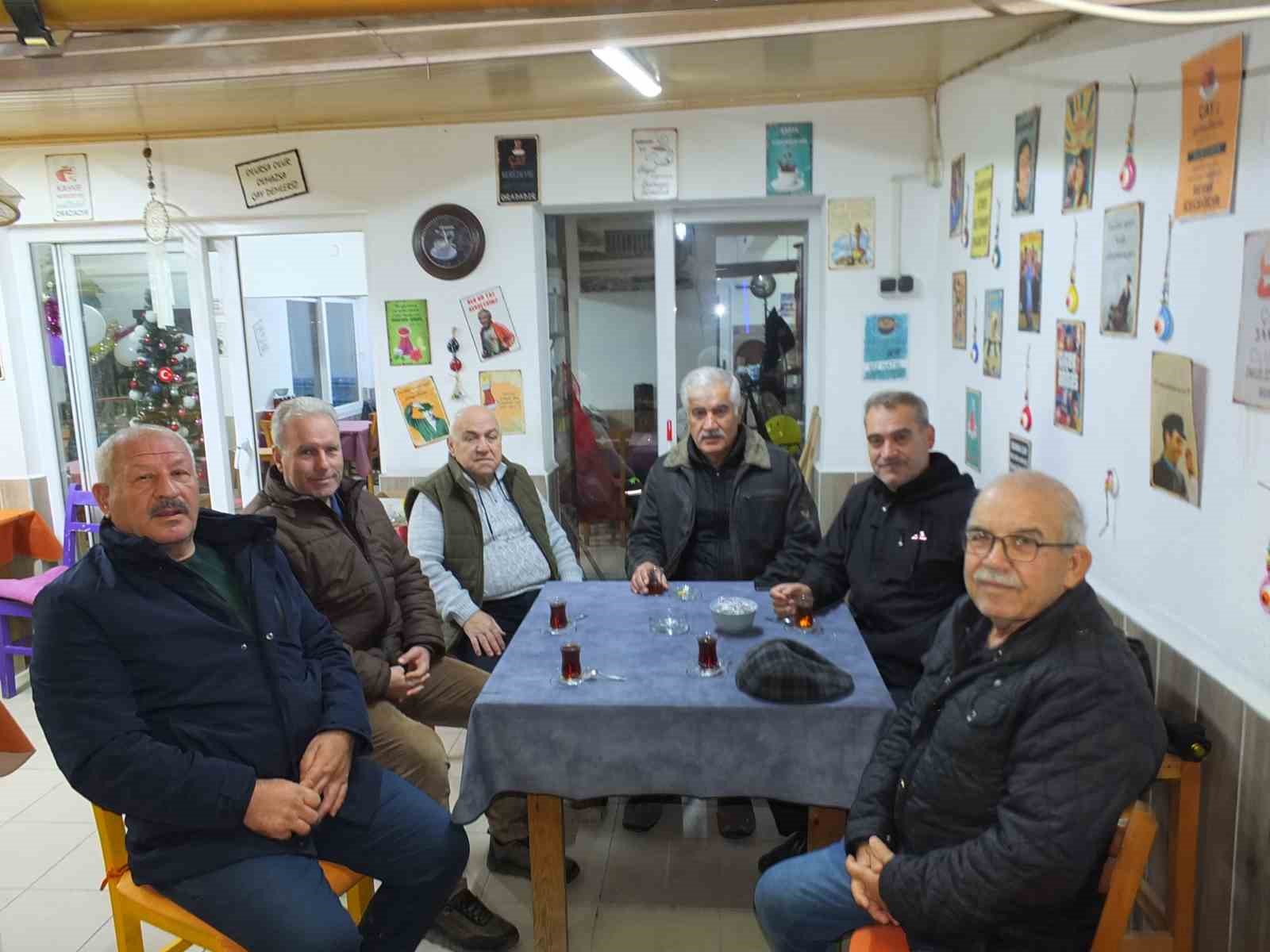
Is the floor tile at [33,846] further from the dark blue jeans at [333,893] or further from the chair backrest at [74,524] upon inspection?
the chair backrest at [74,524]

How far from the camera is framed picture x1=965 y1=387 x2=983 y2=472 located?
318 cm

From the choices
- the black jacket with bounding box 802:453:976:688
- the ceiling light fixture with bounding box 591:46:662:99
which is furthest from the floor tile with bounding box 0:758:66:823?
the ceiling light fixture with bounding box 591:46:662:99

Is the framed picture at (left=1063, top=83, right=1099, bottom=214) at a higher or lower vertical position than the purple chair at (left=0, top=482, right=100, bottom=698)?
higher

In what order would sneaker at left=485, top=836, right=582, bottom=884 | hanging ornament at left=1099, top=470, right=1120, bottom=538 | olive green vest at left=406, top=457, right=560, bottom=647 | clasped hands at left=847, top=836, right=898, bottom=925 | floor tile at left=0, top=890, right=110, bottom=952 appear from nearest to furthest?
1. clasped hands at left=847, top=836, right=898, bottom=925
2. hanging ornament at left=1099, top=470, right=1120, bottom=538
3. floor tile at left=0, top=890, right=110, bottom=952
4. sneaker at left=485, top=836, right=582, bottom=884
5. olive green vest at left=406, top=457, right=560, bottom=647

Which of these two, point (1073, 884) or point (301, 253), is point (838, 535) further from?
point (301, 253)

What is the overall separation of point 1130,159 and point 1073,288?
1.33 ft

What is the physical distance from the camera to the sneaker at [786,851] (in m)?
2.51

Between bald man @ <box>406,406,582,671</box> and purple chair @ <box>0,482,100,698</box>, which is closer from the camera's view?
bald man @ <box>406,406,582,671</box>

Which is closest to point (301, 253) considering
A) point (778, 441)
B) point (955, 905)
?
point (778, 441)

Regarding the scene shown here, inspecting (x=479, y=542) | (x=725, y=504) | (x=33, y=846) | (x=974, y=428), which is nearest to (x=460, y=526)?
(x=479, y=542)

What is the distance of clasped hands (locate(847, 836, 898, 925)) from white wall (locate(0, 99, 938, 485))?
2.41m

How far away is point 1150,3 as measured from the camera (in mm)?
1548

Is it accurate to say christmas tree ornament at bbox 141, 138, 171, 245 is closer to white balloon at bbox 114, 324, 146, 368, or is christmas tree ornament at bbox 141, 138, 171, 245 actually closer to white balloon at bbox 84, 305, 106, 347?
white balloon at bbox 114, 324, 146, 368

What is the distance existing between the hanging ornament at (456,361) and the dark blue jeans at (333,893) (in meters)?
2.27
